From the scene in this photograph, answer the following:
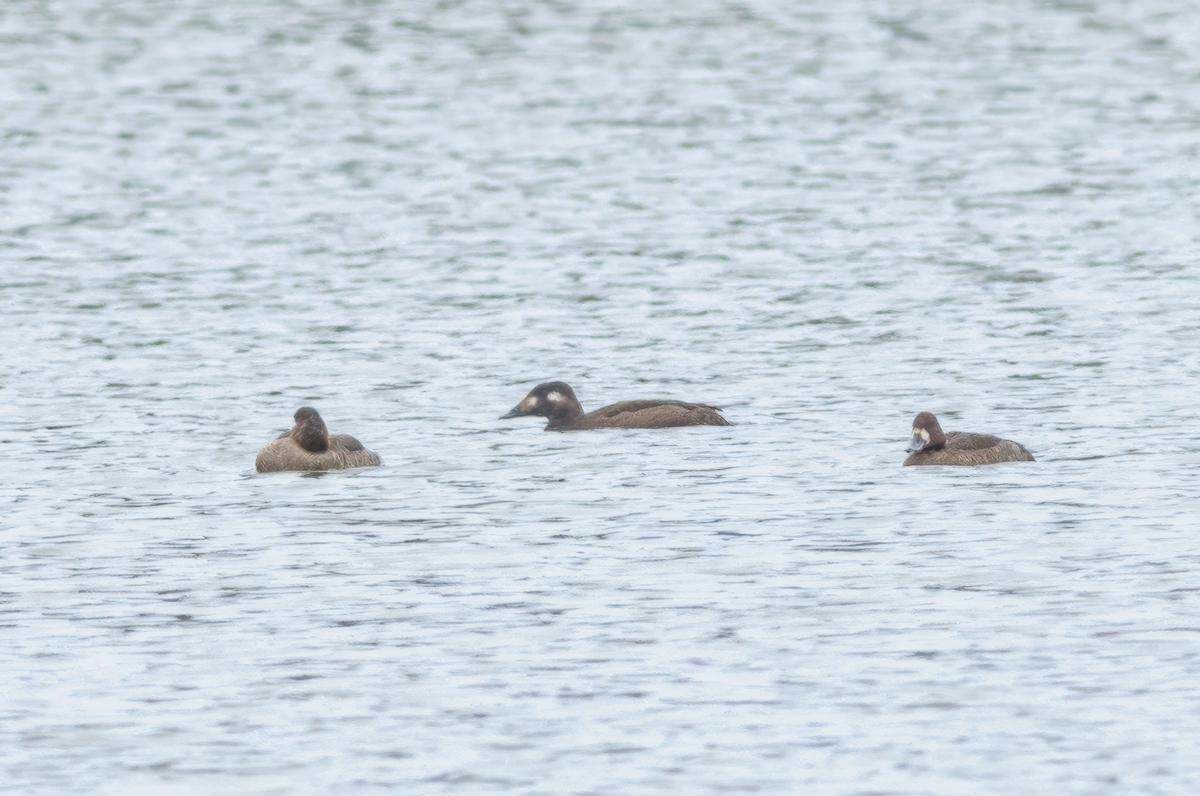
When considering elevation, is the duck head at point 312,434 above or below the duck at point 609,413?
above

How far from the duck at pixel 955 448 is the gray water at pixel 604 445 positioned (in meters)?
0.19

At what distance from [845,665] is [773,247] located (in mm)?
22724

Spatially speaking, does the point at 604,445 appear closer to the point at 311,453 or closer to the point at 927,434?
the point at 311,453

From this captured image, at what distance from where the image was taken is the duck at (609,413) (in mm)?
22438

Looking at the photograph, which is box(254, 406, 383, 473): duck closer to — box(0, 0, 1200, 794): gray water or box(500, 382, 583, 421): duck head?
box(0, 0, 1200, 794): gray water

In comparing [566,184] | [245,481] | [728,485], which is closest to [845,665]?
[728,485]

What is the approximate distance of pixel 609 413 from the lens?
22.9 m

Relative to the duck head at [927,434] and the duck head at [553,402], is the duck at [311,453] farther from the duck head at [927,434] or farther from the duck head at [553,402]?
the duck head at [927,434]

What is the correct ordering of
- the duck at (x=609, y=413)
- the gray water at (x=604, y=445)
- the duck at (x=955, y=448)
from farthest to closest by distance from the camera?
the duck at (x=609, y=413) < the duck at (x=955, y=448) < the gray water at (x=604, y=445)

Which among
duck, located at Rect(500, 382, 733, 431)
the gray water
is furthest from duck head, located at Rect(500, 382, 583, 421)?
the gray water

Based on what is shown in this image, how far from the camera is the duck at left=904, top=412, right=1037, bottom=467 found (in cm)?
2006

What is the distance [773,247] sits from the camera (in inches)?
1415

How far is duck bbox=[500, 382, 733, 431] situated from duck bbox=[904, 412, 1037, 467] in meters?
2.80

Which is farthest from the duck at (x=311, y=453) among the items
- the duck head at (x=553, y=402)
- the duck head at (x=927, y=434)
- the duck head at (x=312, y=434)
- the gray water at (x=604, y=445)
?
the duck head at (x=927, y=434)
